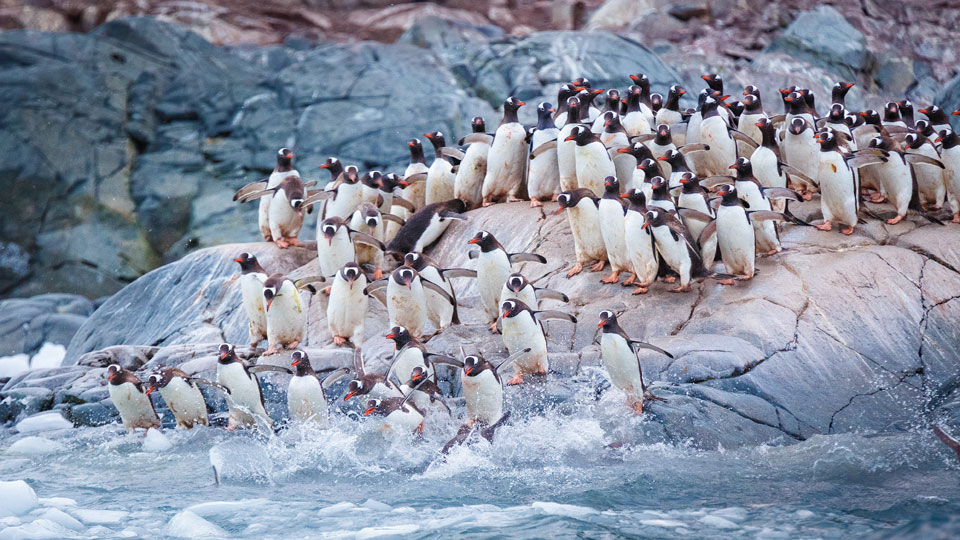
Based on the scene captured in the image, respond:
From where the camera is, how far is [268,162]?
60.7ft

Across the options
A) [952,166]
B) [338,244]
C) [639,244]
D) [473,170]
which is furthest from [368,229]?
[952,166]

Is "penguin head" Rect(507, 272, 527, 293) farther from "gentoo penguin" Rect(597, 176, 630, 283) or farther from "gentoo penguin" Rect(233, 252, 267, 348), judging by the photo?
"gentoo penguin" Rect(233, 252, 267, 348)

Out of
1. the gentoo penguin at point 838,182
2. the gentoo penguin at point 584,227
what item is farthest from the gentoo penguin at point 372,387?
the gentoo penguin at point 838,182

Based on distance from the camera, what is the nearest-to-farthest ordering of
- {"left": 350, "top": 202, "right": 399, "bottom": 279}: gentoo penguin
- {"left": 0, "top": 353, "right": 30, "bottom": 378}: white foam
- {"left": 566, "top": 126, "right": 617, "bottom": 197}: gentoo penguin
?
{"left": 566, "top": 126, "right": 617, "bottom": 197}: gentoo penguin
{"left": 350, "top": 202, "right": 399, "bottom": 279}: gentoo penguin
{"left": 0, "top": 353, "right": 30, "bottom": 378}: white foam

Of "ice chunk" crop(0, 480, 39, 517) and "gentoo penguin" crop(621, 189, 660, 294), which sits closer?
"ice chunk" crop(0, 480, 39, 517)

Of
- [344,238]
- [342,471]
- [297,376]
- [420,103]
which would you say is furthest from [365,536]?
[420,103]

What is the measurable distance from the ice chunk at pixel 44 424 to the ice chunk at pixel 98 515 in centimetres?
248

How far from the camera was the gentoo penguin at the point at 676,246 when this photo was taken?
298 inches

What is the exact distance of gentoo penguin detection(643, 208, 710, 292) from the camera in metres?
7.56

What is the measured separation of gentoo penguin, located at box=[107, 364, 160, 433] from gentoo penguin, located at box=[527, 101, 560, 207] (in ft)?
12.5

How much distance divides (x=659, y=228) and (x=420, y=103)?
11340mm

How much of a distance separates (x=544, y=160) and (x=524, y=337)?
245cm

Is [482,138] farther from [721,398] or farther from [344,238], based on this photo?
[721,398]

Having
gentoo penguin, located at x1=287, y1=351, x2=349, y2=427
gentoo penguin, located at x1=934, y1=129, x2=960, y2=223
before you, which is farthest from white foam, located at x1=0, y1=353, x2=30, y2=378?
gentoo penguin, located at x1=934, y1=129, x2=960, y2=223
